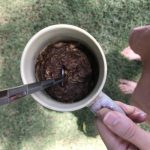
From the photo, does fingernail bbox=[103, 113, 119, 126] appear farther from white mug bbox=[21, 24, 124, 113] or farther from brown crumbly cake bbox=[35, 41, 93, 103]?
brown crumbly cake bbox=[35, 41, 93, 103]

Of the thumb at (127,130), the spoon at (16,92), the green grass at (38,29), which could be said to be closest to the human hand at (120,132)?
the thumb at (127,130)

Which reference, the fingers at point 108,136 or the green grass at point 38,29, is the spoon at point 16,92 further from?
the green grass at point 38,29

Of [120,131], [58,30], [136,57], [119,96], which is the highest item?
[58,30]

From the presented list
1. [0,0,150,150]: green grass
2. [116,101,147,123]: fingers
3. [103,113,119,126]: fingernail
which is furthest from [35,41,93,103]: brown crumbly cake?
→ [0,0,150,150]: green grass

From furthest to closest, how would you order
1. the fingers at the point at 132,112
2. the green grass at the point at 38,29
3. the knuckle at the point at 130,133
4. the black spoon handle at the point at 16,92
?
1. the green grass at the point at 38,29
2. the fingers at the point at 132,112
3. the knuckle at the point at 130,133
4. the black spoon handle at the point at 16,92

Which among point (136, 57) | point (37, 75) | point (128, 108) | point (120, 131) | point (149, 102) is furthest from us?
point (136, 57)

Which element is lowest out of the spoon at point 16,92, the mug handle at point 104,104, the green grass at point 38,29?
the green grass at point 38,29

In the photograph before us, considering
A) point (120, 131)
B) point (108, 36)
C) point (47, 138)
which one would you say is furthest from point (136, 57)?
point (120, 131)

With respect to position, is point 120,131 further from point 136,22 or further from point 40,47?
point 136,22
